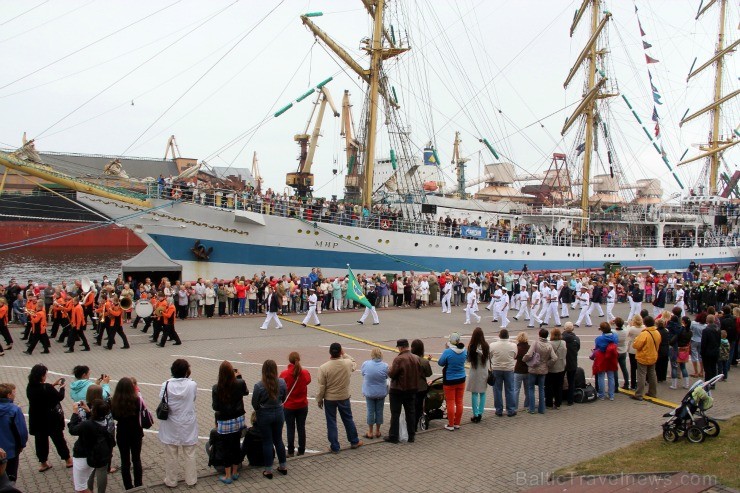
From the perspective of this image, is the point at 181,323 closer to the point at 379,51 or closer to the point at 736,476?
the point at 736,476

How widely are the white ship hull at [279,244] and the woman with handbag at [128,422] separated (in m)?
17.6

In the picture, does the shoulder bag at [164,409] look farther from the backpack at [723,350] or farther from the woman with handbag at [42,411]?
the backpack at [723,350]

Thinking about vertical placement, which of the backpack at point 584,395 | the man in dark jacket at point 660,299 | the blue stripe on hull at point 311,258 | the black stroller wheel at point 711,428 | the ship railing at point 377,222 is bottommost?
the backpack at point 584,395

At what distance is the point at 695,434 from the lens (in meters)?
6.90

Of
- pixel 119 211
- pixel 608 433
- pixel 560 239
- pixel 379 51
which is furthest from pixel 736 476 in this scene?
pixel 560 239

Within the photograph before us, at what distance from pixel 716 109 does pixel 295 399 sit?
52.5 metres

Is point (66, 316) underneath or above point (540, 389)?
above

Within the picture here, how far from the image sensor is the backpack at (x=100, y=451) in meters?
5.35

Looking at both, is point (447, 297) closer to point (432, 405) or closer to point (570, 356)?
point (570, 356)

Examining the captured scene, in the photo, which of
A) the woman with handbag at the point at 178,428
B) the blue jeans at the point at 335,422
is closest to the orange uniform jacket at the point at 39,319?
the woman with handbag at the point at 178,428

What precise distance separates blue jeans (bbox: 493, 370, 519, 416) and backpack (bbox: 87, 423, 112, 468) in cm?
550

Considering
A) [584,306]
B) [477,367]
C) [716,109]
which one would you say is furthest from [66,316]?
[716,109]

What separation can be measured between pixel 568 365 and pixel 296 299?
12.3 m

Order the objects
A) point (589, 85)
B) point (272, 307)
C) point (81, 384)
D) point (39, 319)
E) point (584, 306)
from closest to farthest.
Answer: point (81, 384) < point (39, 319) < point (272, 307) < point (584, 306) < point (589, 85)
